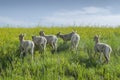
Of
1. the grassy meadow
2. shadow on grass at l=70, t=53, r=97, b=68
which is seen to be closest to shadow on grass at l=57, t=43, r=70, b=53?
the grassy meadow

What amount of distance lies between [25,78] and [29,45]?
2.20 meters

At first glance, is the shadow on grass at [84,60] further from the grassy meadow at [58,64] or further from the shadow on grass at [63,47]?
the shadow on grass at [63,47]

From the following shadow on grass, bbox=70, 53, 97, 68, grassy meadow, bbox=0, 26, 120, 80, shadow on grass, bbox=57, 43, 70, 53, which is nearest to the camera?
grassy meadow, bbox=0, 26, 120, 80

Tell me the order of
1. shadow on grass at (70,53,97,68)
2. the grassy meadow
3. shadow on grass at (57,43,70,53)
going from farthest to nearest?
shadow on grass at (57,43,70,53)
shadow on grass at (70,53,97,68)
the grassy meadow

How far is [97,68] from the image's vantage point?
19266mm

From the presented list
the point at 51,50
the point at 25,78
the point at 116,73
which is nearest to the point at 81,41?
the point at 51,50

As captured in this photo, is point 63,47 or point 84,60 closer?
point 84,60

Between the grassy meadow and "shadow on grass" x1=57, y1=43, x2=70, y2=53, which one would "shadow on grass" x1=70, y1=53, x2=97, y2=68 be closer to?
the grassy meadow

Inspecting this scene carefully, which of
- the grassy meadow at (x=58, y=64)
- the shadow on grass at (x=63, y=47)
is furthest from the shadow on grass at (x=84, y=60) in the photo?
the shadow on grass at (x=63, y=47)

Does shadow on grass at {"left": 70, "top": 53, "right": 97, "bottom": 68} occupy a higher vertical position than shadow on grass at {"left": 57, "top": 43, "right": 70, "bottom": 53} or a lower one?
lower

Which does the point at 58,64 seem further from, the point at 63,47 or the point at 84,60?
the point at 63,47

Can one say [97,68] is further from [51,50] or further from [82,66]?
[51,50]

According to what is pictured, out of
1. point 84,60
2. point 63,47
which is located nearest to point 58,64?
point 84,60

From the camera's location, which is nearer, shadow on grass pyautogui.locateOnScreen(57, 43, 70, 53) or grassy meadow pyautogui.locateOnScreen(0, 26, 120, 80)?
grassy meadow pyautogui.locateOnScreen(0, 26, 120, 80)
